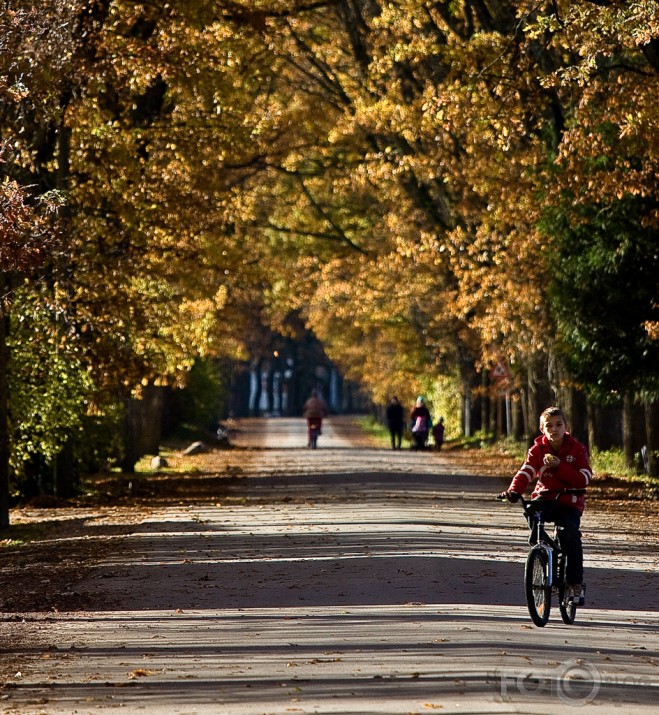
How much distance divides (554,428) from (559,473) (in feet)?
1.19

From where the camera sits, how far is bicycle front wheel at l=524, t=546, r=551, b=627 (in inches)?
455

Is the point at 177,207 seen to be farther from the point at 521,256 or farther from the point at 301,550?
the point at 301,550

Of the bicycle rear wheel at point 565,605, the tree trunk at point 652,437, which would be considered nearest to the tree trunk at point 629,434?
the tree trunk at point 652,437

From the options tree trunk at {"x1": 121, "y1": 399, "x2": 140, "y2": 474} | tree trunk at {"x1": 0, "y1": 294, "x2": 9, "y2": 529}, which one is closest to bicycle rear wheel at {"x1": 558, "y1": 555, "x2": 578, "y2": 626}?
tree trunk at {"x1": 0, "y1": 294, "x2": 9, "y2": 529}

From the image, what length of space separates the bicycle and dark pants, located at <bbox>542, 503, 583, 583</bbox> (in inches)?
1.6

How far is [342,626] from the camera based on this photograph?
37.5 feet

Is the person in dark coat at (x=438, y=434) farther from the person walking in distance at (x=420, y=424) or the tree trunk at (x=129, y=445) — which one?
the tree trunk at (x=129, y=445)

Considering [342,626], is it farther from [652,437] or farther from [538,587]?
[652,437]

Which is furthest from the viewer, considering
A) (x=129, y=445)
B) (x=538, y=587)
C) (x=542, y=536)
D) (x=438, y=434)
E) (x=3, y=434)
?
(x=438, y=434)

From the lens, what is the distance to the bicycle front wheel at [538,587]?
37.9ft

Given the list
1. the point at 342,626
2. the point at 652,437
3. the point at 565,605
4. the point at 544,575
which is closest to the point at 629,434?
the point at 652,437

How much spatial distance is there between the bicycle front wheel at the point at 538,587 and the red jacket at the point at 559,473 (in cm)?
55

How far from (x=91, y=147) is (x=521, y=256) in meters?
9.41

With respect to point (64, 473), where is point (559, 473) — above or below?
above
